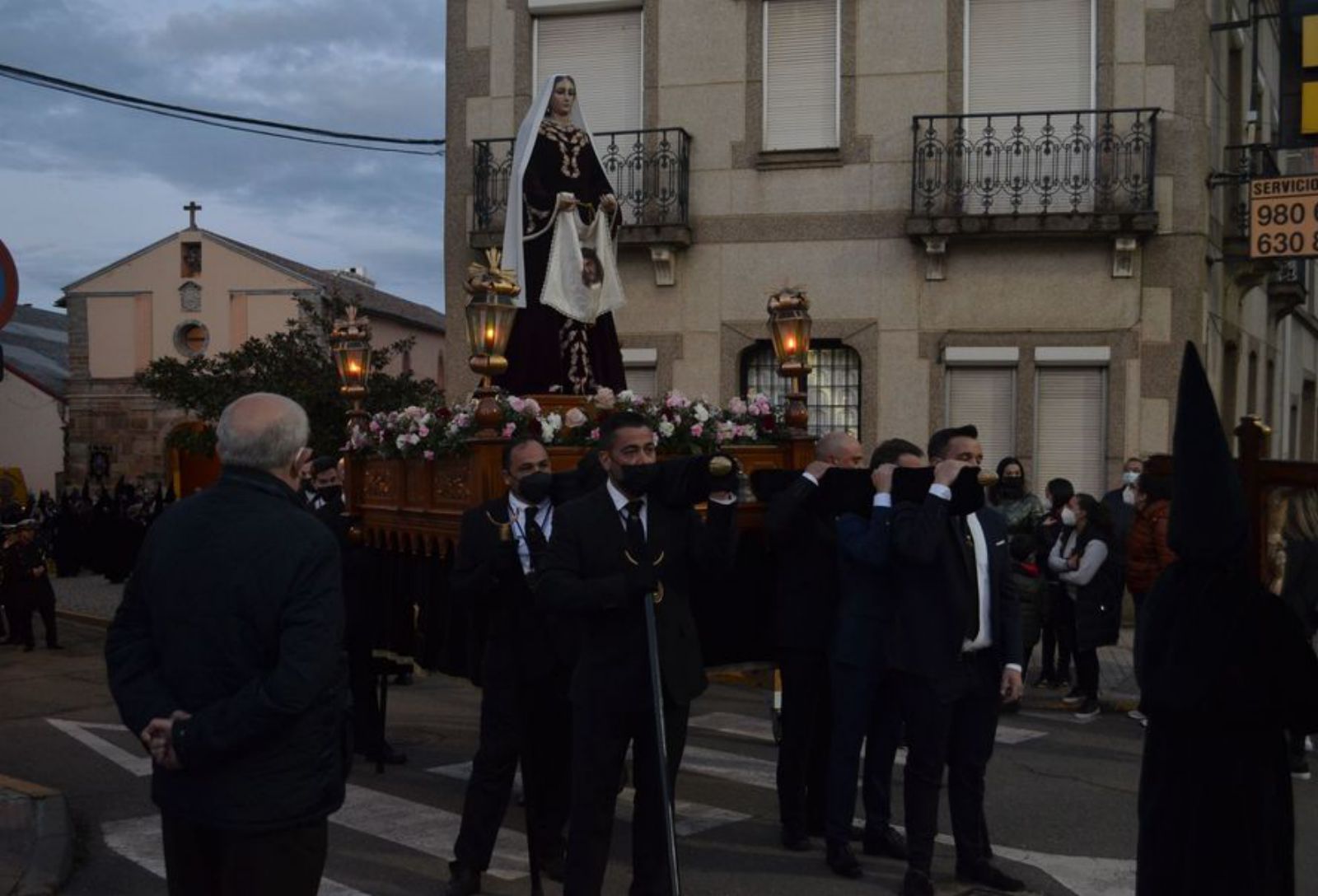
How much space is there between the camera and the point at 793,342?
950cm

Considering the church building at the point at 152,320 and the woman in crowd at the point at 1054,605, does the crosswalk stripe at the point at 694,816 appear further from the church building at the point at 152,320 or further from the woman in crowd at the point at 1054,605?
the church building at the point at 152,320

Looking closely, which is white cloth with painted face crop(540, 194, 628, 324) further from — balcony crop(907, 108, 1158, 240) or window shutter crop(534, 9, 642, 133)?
window shutter crop(534, 9, 642, 133)

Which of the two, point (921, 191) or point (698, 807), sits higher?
point (921, 191)

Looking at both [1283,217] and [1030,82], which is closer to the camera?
[1283,217]

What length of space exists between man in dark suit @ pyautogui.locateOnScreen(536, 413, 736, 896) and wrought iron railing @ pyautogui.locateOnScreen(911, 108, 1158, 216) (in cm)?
1178

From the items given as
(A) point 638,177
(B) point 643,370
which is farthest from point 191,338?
(A) point 638,177

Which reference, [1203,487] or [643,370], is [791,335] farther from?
[643,370]

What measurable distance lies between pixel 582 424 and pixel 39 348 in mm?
51710

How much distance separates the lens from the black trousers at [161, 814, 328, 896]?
13.3ft

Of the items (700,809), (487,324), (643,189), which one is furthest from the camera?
(643,189)

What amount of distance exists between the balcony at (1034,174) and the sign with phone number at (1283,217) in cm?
105

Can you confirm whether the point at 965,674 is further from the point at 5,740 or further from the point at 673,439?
the point at 5,740

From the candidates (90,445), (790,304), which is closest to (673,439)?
(790,304)

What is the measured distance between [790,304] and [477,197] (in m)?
9.45
